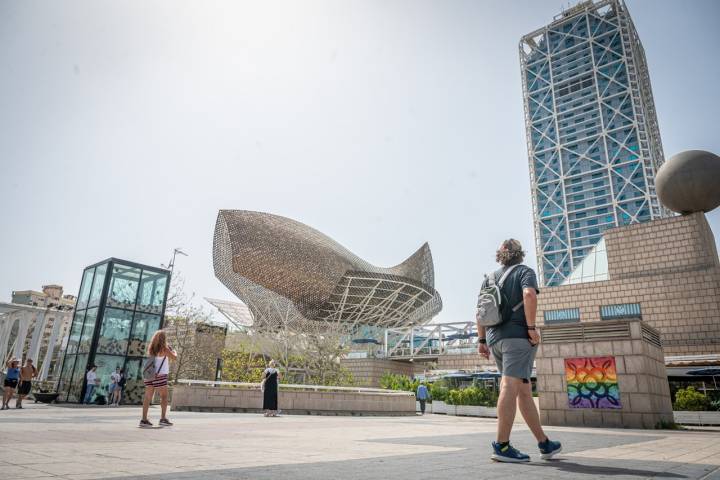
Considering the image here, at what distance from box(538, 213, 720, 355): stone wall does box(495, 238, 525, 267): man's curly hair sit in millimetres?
23214

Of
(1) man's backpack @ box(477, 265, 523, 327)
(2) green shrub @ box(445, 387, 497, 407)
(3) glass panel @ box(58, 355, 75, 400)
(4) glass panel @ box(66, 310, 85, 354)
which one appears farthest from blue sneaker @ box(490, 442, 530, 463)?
(2) green shrub @ box(445, 387, 497, 407)

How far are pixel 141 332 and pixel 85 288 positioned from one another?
2971 mm

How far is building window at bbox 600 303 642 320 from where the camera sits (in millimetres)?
23419

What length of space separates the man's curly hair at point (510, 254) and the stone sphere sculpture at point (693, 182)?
987 inches

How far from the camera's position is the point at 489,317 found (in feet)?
12.1

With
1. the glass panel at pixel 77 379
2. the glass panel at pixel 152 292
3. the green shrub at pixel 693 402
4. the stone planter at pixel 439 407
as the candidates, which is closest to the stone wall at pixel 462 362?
the stone planter at pixel 439 407

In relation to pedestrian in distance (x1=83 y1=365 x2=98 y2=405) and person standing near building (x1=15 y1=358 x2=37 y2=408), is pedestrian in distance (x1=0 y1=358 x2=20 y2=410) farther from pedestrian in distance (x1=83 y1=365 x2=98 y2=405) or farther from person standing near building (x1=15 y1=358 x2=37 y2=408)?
pedestrian in distance (x1=83 y1=365 x2=98 y2=405)

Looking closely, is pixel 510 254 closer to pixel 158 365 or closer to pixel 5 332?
pixel 158 365

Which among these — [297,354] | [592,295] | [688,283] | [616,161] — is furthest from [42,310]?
[616,161]

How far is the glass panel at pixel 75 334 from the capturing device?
634 inches

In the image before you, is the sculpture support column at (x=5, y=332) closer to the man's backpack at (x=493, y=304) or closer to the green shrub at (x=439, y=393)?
the green shrub at (x=439, y=393)

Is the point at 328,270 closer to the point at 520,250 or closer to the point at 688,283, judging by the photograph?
the point at 688,283

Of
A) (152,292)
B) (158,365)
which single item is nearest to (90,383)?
(152,292)

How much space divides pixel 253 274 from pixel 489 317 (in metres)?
46.1
